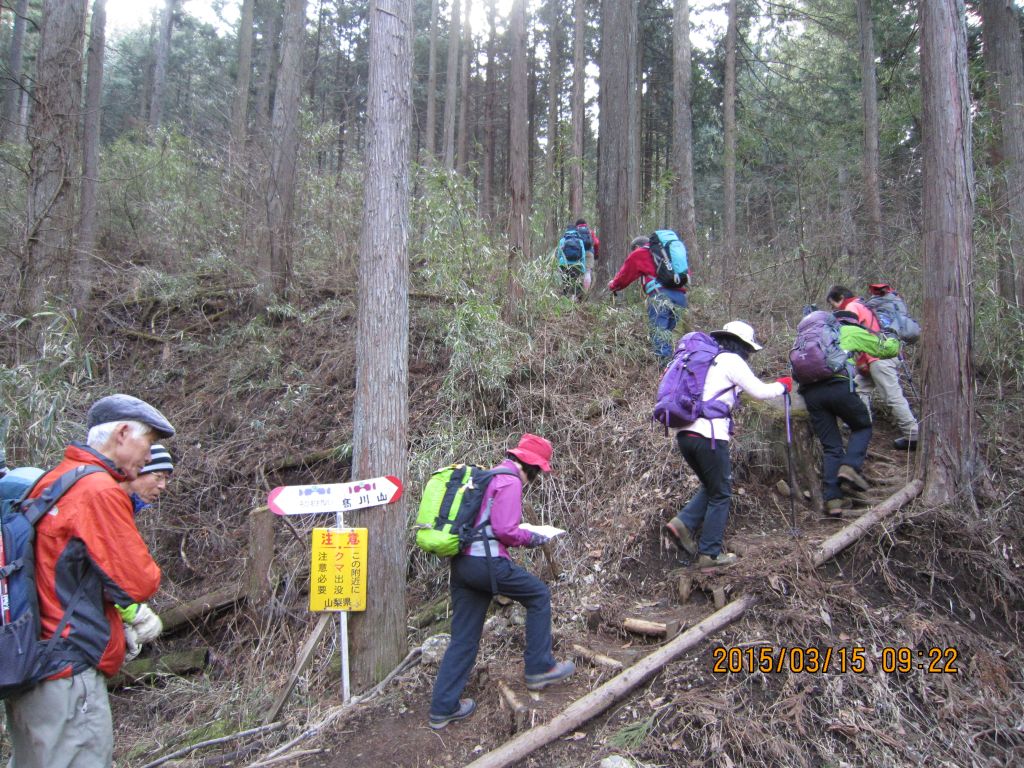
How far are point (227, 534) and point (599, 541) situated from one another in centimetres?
417

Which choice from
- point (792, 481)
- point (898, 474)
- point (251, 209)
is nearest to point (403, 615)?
point (792, 481)

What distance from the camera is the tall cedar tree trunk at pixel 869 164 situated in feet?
32.1

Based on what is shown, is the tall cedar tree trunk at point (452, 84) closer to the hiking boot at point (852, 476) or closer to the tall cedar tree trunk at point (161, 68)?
the tall cedar tree trunk at point (161, 68)

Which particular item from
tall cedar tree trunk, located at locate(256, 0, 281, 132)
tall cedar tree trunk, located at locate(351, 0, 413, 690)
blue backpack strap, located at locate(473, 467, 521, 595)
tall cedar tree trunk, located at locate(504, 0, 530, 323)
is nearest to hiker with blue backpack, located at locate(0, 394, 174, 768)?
blue backpack strap, located at locate(473, 467, 521, 595)

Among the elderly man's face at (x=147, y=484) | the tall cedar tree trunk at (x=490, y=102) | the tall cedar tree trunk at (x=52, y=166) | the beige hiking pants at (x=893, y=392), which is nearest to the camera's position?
the elderly man's face at (x=147, y=484)

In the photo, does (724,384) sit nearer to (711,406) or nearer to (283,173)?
(711,406)

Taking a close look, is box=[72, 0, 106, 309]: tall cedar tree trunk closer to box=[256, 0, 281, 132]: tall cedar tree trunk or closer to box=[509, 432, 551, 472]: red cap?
box=[256, 0, 281, 132]: tall cedar tree trunk

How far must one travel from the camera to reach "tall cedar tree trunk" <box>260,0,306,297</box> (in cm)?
1062

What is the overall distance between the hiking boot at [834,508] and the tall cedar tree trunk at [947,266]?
668mm

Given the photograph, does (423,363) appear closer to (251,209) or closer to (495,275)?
(495,275)

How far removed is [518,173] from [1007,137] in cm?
699

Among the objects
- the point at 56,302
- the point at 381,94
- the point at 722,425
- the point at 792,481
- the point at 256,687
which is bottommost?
the point at 256,687

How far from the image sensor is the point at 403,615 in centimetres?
507
